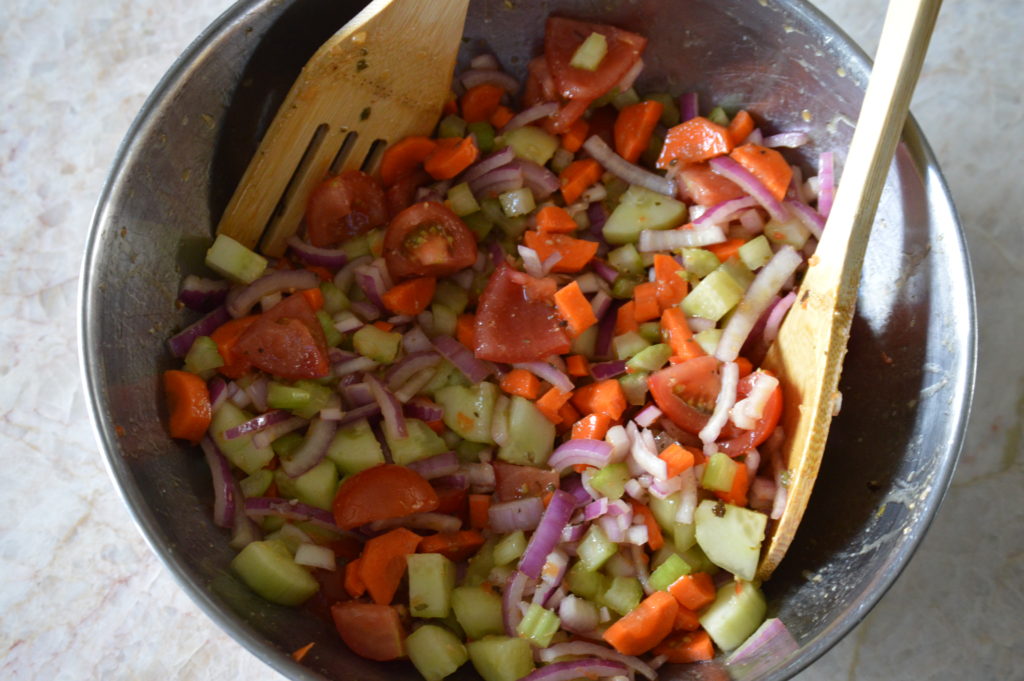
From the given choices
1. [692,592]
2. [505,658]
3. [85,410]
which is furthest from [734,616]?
[85,410]

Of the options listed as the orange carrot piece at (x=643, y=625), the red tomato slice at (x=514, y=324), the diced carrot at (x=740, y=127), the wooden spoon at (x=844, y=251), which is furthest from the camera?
the diced carrot at (x=740, y=127)

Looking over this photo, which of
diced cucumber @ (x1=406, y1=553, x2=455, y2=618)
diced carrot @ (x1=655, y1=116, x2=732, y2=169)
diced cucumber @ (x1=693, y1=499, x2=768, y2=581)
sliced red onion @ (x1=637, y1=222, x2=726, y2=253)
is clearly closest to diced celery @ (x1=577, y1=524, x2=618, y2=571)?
diced cucumber @ (x1=693, y1=499, x2=768, y2=581)

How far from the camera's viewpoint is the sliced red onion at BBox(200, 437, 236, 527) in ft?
5.77

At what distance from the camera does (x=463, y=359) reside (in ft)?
6.47

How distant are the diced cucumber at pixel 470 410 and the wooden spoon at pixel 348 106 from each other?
0.50 meters

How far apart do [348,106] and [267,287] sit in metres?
0.41

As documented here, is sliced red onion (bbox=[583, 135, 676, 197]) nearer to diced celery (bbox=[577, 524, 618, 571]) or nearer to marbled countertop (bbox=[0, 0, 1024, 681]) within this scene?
marbled countertop (bbox=[0, 0, 1024, 681])

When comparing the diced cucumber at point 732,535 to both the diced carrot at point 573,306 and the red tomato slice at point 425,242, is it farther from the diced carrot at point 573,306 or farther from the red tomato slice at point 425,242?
the red tomato slice at point 425,242

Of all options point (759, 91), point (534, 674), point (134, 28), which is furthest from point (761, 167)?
point (134, 28)

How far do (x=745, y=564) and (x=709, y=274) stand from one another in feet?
2.02

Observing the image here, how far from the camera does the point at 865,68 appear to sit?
1798 mm

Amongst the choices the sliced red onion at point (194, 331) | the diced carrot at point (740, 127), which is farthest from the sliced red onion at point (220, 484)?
the diced carrot at point (740, 127)

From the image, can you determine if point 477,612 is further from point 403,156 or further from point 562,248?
point 403,156

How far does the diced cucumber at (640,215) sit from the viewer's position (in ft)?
6.71
